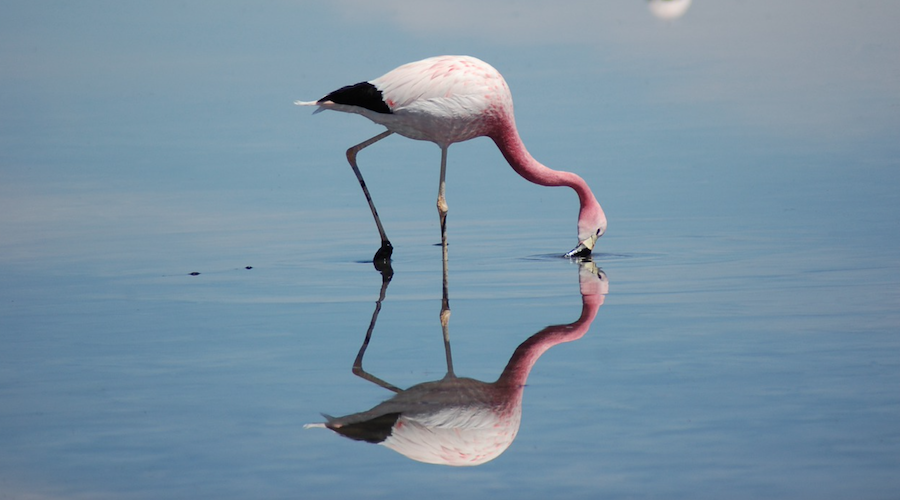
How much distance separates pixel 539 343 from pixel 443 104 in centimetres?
340

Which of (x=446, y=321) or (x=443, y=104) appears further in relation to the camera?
(x=443, y=104)

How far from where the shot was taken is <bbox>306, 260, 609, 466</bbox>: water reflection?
17.6 ft

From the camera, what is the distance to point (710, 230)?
39.3 feet

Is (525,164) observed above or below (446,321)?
above

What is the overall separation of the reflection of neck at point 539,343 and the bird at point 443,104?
7.86ft

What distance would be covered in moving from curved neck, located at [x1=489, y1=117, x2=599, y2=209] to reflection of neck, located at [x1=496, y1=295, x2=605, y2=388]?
2583 millimetres

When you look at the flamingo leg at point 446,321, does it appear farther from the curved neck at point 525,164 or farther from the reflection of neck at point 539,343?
the curved neck at point 525,164

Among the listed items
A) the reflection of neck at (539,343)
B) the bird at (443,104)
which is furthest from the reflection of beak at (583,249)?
the reflection of neck at (539,343)

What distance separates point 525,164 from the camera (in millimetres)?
11000

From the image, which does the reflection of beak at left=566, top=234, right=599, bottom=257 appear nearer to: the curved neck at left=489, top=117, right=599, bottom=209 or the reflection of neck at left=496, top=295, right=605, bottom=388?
the curved neck at left=489, top=117, right=599, bottom=209

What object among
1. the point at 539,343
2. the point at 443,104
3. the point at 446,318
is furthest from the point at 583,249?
the point at 539,343

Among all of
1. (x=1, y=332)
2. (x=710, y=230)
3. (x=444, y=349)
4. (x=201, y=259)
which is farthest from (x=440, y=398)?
(x=710, y=230)

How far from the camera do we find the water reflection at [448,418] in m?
5.36

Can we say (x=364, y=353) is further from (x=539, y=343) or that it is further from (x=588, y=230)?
(x=588, y=230)
